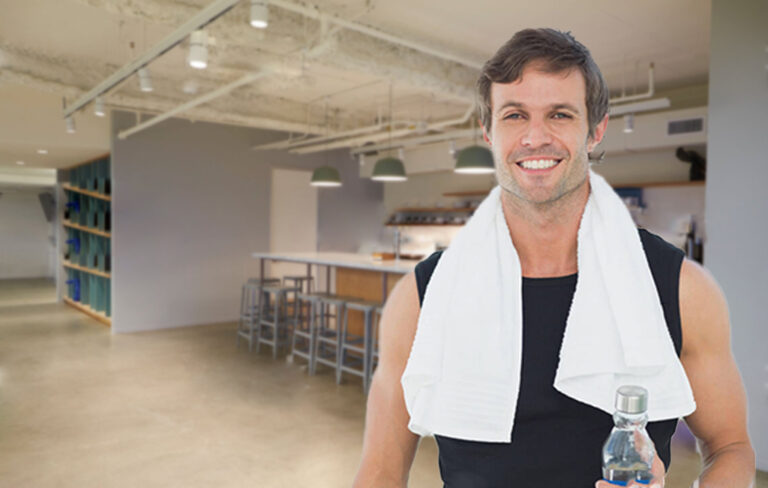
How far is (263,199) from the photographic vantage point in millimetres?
8414

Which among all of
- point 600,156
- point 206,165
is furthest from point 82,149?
point 600,156

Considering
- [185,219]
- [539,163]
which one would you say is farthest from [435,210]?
[539,163]

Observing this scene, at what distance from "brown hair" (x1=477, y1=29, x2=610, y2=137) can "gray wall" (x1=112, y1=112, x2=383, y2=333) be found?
7162 mm

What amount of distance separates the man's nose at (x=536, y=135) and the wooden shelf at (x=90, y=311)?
26.0 feet

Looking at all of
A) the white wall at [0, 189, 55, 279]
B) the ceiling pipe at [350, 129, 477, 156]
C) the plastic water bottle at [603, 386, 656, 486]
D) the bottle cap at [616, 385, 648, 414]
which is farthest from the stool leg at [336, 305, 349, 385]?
the white wall at [0, 189, 55, 279]

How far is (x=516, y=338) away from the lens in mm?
940

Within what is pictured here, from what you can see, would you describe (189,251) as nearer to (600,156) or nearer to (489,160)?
(489,160)

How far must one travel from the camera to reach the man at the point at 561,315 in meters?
0.92

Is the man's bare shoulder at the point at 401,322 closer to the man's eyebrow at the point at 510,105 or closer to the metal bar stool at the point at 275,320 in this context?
the man's eyebrow at the point at 510,105

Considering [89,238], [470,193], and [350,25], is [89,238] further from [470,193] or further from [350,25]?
[350,25]

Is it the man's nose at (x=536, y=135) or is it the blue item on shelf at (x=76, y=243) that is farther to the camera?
the blue item on shelf at (x=76, y=243)

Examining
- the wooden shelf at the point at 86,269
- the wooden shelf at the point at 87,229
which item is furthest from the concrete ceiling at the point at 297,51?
the wooden shelf at the point at 86,269

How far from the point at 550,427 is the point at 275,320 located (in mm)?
5219

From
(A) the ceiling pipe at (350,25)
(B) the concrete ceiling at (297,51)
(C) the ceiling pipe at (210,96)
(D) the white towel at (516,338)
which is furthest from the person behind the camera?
(C) the ceiling pipe at (210,96)
